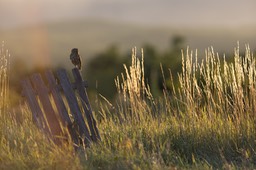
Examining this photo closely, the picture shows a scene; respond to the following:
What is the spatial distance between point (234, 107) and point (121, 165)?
2710 millimetres

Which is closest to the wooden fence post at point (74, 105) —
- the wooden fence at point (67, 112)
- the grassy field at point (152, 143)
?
the wooden fence at point (67, 112)

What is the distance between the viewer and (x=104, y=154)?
22.0 feet

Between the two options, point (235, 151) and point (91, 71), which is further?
point (91, 71)

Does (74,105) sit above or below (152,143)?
above

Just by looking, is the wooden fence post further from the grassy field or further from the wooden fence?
the grassy field

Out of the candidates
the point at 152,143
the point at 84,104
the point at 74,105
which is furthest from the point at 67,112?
the point at 152,143

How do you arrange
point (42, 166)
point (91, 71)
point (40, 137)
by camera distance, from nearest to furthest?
point (42, 166)
point (40, 137)
point (91, 71)

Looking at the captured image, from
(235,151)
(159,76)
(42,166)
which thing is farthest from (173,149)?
(159,76)

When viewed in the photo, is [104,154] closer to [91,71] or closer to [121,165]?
[121,165]

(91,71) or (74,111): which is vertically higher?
(74,111)

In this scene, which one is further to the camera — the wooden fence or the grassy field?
the wooden fence

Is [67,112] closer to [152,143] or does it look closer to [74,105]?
[74,105]

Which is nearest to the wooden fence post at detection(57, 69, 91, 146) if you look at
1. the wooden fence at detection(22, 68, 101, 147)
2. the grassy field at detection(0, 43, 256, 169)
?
the wooden fence at detection(22, 68, 101, 147)

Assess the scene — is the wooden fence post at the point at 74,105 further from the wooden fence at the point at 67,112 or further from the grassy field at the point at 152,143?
the grassy field at the point at 152,143
